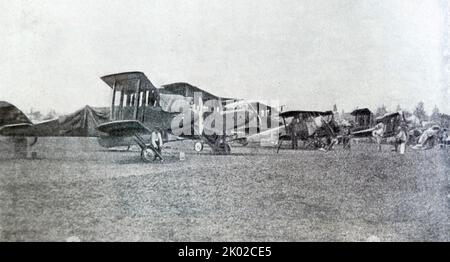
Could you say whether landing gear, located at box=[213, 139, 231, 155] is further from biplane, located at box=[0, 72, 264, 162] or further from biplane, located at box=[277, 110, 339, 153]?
biplane, located at box=[277, 110, 339, 153]

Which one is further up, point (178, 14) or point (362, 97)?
point (178, 14)

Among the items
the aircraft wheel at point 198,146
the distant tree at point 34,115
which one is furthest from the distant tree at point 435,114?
the distant tree at point 34,115

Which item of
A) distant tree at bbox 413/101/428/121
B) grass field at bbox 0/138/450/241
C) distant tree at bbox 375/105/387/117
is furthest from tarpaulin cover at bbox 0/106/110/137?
distant tree at bbox 413/101/428/121

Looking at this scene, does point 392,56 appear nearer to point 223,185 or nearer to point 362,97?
point 362,97

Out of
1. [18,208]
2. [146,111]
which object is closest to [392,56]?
[146,111]

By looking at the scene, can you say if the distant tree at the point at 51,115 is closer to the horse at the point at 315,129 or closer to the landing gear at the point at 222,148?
the landing gear at the point at 222,148

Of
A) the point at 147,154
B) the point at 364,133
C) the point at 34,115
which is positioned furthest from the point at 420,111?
the point at 34,115
